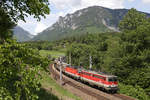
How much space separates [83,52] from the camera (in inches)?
3044

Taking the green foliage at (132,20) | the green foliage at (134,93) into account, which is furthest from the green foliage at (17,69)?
the green foliage at (132,20)

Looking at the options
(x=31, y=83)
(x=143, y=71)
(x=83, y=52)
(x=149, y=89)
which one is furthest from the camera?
(x=83, y=52)

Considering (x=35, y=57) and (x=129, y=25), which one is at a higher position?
(x=129, y=25)

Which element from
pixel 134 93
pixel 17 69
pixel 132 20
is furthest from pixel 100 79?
pixel 132 20

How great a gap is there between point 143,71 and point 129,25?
1676cm

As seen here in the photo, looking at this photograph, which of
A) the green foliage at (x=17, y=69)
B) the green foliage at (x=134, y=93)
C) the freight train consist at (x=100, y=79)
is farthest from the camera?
the green foliage at (x=134, y=93)

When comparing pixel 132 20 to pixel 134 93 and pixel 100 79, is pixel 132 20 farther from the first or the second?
pixel 100 79

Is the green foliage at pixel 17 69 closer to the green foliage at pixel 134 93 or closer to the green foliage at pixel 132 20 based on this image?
the green foliage at pixel 134 93

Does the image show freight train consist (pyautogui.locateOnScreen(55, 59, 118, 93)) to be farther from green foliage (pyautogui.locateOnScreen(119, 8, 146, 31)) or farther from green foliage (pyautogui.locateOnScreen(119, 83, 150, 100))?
green foliage (pyautogui.locateOnScreen(119, 8, 146, 31))

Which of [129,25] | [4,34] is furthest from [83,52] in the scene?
[4,34]

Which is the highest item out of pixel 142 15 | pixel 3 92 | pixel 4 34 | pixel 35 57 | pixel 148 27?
pixel 142 15

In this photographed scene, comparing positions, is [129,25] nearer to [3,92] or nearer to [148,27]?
[148,27]

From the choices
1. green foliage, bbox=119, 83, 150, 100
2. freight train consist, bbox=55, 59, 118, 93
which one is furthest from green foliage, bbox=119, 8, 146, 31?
green foliage, bbox=119, 83, 150, 100

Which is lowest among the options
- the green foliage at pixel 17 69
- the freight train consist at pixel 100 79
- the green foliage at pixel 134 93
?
the green foliage at pixel 134 93
